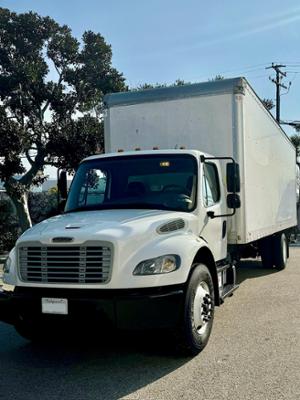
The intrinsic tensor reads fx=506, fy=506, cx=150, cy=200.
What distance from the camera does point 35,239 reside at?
5.20 m

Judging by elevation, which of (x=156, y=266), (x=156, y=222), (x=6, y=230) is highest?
(x=156, y=222)

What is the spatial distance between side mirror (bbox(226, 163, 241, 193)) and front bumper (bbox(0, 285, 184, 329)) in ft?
6.24

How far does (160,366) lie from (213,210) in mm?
2161

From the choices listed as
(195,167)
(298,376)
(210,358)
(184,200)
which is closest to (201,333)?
(210,358)

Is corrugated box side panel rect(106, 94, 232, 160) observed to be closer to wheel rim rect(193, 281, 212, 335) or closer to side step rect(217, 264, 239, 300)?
side step rect(217, 264, 239, 300)

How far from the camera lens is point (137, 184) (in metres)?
6.25

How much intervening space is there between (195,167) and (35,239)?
7.28 ft

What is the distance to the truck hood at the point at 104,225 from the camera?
5.00 m

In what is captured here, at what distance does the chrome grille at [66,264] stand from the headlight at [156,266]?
0.30 meters

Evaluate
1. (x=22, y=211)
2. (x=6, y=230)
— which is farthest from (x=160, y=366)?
(x=22, y=211)

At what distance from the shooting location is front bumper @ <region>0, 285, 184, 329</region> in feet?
15.6

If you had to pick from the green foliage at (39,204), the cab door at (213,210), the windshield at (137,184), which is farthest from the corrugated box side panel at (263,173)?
the green foliage at (39,204)

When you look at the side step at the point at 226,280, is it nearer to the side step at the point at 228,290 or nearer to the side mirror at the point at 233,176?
the side step at the point at 228,290

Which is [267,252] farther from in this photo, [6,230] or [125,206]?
[6,230]
